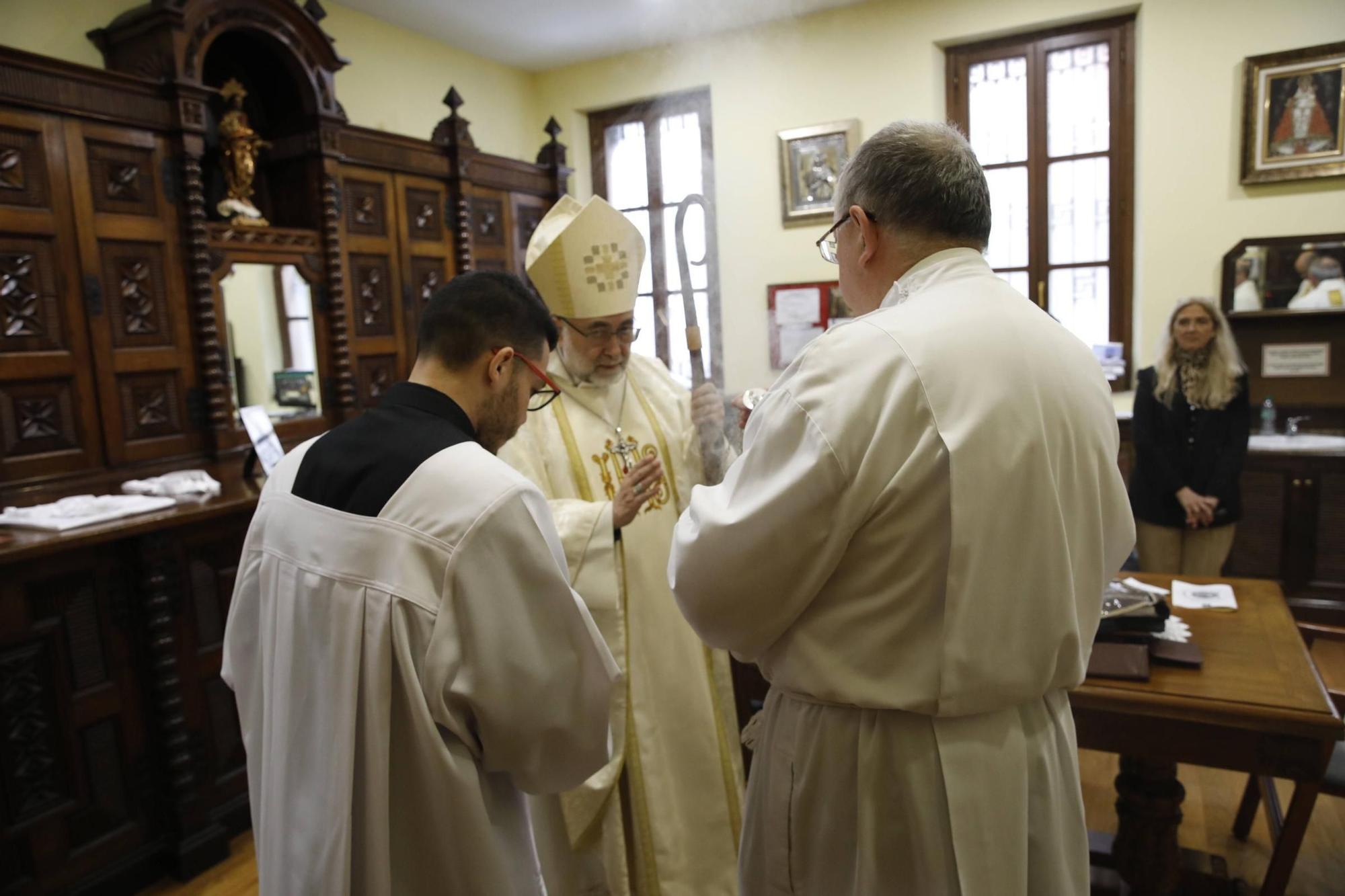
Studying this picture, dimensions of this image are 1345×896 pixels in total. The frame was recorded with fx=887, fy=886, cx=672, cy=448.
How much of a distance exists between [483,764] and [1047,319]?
3.21 ft

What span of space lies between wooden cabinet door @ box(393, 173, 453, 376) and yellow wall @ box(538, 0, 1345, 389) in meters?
1.44

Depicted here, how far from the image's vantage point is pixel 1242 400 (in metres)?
3.22

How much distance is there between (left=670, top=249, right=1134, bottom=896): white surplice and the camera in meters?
1.06

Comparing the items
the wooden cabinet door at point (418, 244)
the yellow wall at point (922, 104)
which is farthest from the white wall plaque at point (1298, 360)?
the wooden cabinet door at point (418, 244)

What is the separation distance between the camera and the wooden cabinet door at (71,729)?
227 centimetres

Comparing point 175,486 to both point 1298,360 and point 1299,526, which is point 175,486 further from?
point 1298,360

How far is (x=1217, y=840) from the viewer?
2533 mm

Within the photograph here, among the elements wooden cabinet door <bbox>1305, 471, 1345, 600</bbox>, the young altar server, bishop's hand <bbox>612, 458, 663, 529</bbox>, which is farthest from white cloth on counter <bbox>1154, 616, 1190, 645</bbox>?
wooden cabinet door <bbox>1305, 471, 1345, 600</bbox>

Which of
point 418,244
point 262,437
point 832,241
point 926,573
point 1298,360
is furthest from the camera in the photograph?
point 418,244

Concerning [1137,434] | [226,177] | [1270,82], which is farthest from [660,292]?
[1270,82]

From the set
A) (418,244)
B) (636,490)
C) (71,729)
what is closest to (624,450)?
(636,490)

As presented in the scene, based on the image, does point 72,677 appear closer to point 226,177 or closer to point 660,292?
point 226,177

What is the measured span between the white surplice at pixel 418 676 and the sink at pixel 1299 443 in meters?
3.66

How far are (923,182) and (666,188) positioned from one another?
419 centimetres
